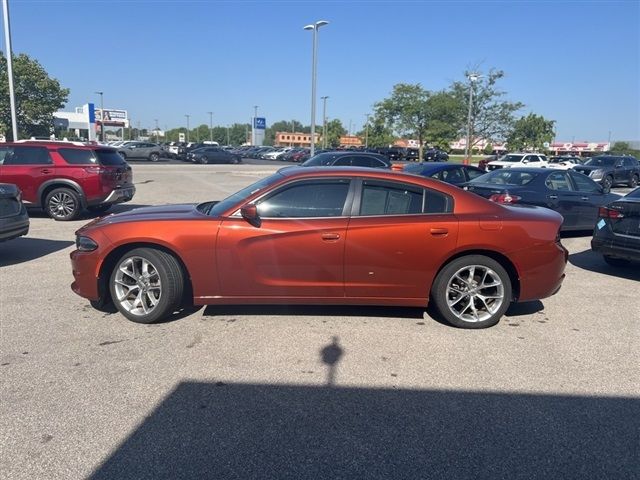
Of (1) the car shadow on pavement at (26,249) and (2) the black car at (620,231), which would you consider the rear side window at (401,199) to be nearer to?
(2) the black car at (620,231)

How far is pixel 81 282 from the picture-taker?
15.5 feet

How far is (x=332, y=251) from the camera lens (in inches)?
177

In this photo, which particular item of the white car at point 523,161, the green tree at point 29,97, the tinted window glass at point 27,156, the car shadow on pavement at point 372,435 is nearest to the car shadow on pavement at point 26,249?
the tinted window glass at point 27,156

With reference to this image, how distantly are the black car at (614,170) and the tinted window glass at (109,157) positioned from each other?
69.4ft

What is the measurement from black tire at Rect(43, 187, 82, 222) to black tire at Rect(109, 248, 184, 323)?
7.20 metres

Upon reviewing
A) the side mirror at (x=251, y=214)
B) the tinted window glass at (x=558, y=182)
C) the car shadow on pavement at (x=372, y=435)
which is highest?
the tinted window glass at (x=558, y=182)

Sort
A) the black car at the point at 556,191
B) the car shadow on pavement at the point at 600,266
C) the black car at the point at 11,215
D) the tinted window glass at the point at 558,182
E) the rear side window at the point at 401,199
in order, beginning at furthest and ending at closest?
the tinted window glass at the point at 558,182 → the black car at the point at 556,191 → the car shadow on pavement at the point at 600,266 → the black car at the point at 11,215 → the rear side window at the point at 401,199

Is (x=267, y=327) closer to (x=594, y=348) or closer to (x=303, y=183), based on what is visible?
(x=303, y=183)

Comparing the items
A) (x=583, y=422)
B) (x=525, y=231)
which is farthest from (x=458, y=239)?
(x=583, y=422)

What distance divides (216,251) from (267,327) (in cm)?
86

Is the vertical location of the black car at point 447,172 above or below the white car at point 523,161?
below

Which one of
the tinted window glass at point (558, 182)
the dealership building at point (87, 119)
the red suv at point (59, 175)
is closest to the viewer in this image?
the tinted window glass at point (558, 182)

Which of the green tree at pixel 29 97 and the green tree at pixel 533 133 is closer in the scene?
the green tree at pixel 29 97

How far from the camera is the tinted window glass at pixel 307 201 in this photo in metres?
4.61
